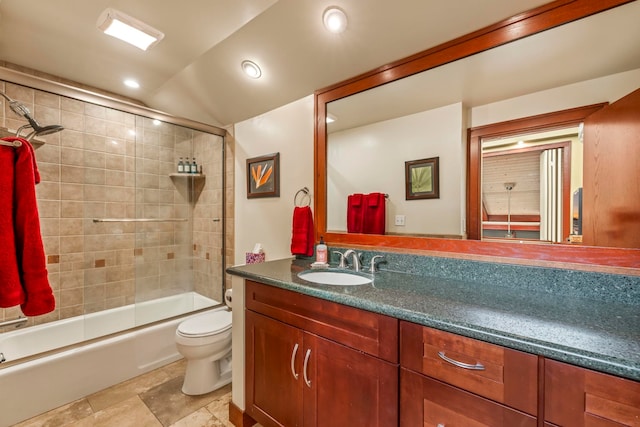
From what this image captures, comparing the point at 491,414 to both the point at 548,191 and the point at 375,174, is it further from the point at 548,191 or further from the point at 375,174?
the point at 375,174

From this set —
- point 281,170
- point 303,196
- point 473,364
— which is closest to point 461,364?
point 473,364

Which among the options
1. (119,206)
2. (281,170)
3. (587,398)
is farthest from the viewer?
(119,206)

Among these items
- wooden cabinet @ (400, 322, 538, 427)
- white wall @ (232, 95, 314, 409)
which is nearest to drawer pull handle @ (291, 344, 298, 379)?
wooden cabinet @ (400, 322, 538, 427)

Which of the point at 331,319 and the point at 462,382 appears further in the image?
→ the point at 331,319

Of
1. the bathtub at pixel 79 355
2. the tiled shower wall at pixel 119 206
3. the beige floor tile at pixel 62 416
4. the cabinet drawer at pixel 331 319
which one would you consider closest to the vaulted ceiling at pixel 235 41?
the tiled shower wall at pixel 119 206

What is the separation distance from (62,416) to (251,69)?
2.50 m

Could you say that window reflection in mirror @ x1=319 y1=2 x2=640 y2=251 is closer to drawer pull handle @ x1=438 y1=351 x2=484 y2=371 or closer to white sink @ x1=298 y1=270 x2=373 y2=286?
white sink @ x1=298 y1=270 x2=373 y2=286

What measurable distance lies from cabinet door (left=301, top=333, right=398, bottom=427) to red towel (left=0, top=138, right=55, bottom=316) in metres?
1.07

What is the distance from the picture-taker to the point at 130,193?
260 cm

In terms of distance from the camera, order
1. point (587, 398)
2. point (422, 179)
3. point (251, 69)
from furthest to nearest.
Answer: point (251, 69) < point (422, 179) < point (587, 398)

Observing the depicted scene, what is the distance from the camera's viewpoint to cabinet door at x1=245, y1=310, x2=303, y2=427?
1.26 meters

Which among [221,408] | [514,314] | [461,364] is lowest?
[221,408]

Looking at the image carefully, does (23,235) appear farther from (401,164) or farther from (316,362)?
(401,164)

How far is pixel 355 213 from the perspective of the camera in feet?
5.93
